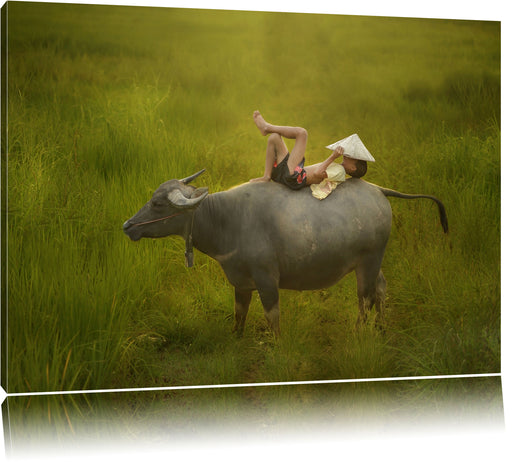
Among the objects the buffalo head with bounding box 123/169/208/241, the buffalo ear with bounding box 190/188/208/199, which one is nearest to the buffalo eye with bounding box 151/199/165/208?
the buffalo head with bounding box 123/169/208/241

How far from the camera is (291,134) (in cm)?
505

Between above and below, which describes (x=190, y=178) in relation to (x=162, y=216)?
above

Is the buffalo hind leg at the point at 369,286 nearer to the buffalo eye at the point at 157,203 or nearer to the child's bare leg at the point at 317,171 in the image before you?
the child's bare leg at the point at 317,171

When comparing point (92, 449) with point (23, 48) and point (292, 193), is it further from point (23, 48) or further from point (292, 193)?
point (23, 48)

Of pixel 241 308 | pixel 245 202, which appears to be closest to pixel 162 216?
pixel 245 202

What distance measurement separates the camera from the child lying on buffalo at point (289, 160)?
495 cm

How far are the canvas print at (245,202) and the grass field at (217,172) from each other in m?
0.01

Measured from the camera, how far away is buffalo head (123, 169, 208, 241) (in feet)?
15.9

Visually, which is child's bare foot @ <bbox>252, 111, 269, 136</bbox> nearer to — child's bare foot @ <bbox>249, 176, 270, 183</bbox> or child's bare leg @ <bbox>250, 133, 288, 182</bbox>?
child's bare leg @ <bbox>250, 133, 288, 182</bbox>

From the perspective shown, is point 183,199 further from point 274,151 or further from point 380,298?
point 380,298

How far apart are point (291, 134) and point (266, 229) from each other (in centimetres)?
66

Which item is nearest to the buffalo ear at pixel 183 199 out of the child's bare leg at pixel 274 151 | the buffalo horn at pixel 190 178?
the buffalo horn at pixel 190 178

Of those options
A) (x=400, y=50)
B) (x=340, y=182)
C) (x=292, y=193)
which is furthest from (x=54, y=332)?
(x=400, y=50)

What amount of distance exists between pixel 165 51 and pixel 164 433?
2.44 meters
